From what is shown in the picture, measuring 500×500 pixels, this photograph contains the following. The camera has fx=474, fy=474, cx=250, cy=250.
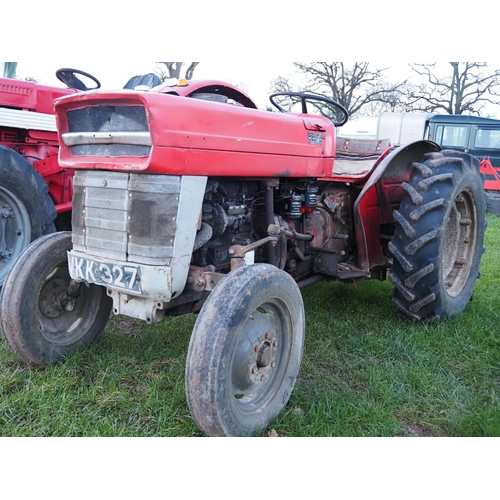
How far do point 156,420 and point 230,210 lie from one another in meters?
1.15

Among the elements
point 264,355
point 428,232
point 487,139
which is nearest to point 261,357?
point 264,355

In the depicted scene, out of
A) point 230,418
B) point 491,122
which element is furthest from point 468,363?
point 491,122

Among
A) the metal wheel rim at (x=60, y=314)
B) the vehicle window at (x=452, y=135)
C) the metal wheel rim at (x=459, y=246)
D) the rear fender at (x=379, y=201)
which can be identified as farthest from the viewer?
the vehicle window at (x=452, y=135)

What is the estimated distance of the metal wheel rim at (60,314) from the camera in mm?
2822

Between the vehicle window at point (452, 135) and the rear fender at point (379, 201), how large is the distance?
1271cm

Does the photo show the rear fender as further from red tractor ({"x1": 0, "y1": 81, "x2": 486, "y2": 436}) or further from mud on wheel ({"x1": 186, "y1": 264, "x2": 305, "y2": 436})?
mud on wheel ({"x1": 186, "y1": 264, "x2": 305, "y2": 436})

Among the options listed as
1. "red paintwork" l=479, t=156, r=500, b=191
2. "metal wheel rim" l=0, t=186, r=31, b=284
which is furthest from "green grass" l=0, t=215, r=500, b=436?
"red paintwork" l=479, t=156, r=500, b=191

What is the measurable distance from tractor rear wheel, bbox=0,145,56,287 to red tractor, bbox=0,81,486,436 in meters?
1.08

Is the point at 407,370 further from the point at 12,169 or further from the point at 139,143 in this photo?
the point at 12,169

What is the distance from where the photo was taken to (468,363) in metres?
3.05

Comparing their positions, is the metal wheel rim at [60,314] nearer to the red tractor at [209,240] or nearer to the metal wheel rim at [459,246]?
the red tractor at [209,240]

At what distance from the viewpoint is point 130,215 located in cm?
225

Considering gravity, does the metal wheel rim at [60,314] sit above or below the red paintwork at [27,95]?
below

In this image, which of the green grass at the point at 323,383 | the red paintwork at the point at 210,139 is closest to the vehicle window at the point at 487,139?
the green grass at the point at 323,383
